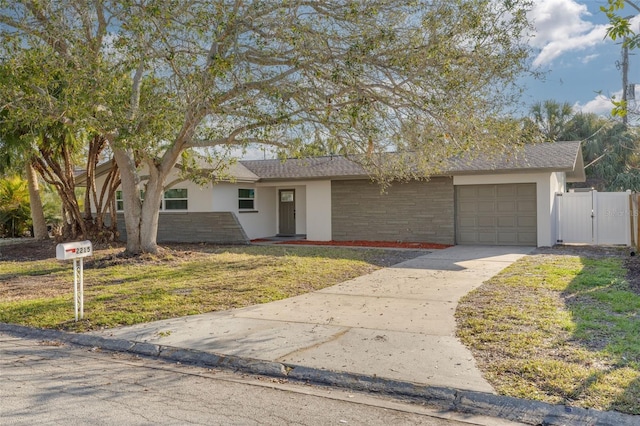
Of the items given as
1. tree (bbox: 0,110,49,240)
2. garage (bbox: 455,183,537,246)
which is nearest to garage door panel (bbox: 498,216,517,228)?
garage (bbox: 455,183,537,246)

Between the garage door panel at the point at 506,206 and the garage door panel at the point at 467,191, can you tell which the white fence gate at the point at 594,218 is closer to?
the garage door panel at the point at 506,206

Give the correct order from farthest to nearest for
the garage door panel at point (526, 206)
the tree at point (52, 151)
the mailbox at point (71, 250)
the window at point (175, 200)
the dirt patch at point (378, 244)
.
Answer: the window at point (175, 200), the dirt patch at point (378, 244), the garage door panel at point (526, 206), the tree at point (52, 151), the mailbox at point (71, 250)

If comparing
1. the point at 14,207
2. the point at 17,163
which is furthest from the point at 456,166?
the point at 14,207

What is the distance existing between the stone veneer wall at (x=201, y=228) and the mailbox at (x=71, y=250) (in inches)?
481

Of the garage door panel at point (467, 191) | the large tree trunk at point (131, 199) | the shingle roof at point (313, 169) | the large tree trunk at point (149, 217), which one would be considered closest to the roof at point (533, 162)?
the garage door panel at point (467, 191)

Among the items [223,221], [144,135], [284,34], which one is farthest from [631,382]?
[223,221]

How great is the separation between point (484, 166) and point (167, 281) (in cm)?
1101

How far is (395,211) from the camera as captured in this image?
A: 19500mm

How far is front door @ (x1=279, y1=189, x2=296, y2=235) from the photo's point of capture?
76.3 feet

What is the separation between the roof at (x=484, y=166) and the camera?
16.2 meters

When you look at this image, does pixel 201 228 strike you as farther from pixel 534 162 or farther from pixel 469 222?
pixel 534 162

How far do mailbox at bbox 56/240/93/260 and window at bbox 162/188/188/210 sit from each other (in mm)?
13693

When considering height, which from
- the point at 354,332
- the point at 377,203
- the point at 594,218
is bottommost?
the point at 354,332

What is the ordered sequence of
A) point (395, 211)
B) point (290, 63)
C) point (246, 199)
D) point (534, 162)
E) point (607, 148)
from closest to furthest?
point (290, 63) < point (534, 162) < point (395, 211) < point (246, 199) < point (607, 148)
